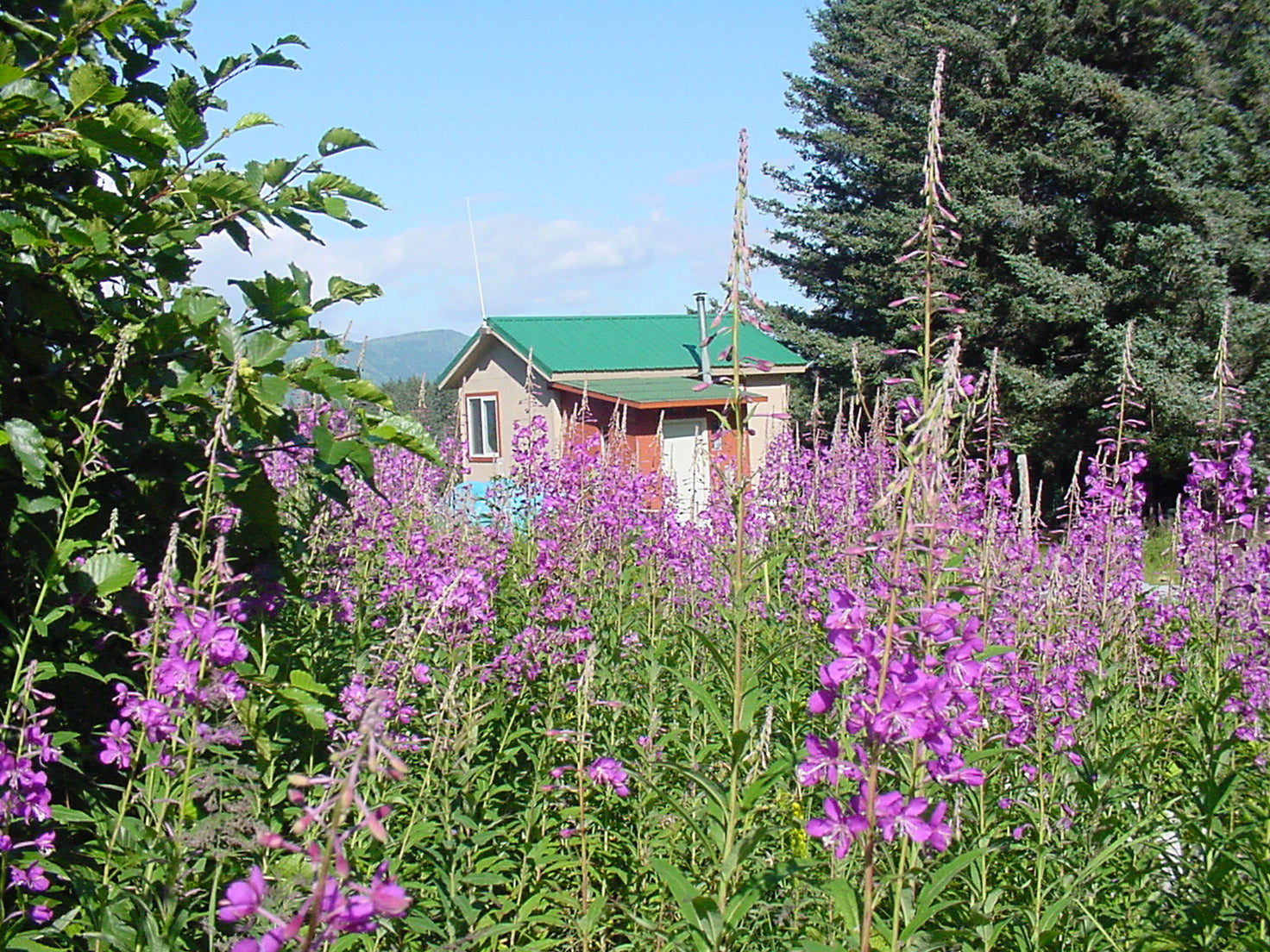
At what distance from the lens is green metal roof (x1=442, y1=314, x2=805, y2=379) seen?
29141mm

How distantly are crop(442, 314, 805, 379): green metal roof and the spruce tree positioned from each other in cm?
385

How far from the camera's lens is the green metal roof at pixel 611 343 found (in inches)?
1147

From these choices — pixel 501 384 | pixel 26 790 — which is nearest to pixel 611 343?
pixel 501 384

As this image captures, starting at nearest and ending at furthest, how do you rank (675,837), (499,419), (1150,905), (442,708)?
(442,708) → (1150,905) → (675,837) → (499,419)

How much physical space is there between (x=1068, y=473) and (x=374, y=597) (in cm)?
2510

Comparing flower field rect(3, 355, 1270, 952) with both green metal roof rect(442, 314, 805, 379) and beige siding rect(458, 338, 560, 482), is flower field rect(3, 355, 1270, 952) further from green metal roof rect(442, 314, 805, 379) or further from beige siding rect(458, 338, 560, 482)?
beige siding rect(458, 338, 560, 482)

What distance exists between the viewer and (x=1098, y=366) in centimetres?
2380

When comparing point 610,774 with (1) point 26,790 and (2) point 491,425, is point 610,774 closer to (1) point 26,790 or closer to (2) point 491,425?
(1) point 26,790

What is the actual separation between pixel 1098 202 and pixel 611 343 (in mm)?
13147

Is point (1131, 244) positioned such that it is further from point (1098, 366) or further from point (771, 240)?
point (771, 240)

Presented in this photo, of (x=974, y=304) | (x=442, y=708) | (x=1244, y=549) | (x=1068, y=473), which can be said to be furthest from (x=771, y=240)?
(x=442, y=708)

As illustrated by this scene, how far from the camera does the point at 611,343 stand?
3100 centimetres

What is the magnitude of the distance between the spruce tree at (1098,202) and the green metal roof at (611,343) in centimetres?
385

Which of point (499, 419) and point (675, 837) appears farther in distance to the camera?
point (499, 419)
